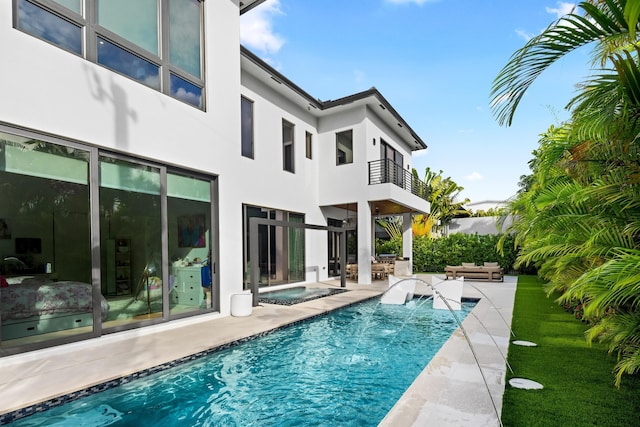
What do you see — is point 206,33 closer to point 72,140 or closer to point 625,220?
point 72,140

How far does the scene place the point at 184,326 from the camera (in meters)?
7.70

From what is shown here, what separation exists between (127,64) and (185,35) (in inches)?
74.4

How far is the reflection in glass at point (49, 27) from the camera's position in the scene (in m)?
5.51

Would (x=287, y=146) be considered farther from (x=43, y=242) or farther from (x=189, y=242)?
(x=43, y=242)

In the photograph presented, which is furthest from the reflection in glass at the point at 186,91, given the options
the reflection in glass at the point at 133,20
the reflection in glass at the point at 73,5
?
the reflection in glass at the point at 73,5

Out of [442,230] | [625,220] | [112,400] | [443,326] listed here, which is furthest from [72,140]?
[442,230]

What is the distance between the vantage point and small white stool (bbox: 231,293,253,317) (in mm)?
8641

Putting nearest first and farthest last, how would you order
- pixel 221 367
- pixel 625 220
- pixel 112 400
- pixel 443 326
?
pixel 625 220 < pixel 112 400 < pixel 221 367 < pixel 443 326

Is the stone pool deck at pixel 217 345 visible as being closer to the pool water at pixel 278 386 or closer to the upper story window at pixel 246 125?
the pool water at pixel 278 386

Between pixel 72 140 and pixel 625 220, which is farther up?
pixel 72 140

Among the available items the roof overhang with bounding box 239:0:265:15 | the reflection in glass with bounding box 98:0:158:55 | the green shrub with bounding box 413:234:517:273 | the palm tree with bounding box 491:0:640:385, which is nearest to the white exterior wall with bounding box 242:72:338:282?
the roof overhang with bounding box 239:0:265:15

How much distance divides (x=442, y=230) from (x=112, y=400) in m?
30.1

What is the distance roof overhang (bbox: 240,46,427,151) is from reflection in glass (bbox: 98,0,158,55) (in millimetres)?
3988

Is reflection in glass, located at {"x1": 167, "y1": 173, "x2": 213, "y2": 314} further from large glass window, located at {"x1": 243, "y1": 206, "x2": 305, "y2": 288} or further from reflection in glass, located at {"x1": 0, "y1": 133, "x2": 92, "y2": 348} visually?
large glass window, located at {"x1": 243, "y1": 206, "x2": 305, "y2": 288}
